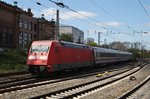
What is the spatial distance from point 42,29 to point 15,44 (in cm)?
1641

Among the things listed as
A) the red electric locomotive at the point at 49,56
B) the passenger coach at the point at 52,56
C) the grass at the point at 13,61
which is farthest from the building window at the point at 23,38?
the red electric locomotive at the point at 49,56

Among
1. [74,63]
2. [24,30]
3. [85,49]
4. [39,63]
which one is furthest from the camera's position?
[24,30]

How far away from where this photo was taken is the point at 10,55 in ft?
144

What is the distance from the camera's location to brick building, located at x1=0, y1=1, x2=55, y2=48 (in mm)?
58656

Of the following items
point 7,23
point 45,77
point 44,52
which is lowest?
point 45,77

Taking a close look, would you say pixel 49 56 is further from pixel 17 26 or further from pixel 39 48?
pixel 17 26

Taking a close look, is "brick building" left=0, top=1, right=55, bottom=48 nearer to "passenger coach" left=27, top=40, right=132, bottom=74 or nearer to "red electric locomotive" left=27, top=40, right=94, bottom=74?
"passenger coach" left=27, top=40, right=132, bottom=74

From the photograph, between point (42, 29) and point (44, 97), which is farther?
point (42, 29)

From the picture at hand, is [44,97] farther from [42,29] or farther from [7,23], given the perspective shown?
[42,29]

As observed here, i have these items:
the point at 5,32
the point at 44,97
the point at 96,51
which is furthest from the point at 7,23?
the point at 44,97

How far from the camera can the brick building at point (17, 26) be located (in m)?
58.7

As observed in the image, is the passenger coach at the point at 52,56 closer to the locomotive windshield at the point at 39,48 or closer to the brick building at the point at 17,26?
the locomotive windshield at the point at 39,48

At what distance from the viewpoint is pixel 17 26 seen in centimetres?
6381

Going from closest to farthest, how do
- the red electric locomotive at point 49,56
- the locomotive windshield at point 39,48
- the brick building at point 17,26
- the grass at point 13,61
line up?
1. the red electric locomotive at point 49,56
2. the locomotive windshield at point 39,48
3. the grass at point 13,61
4. the brick building at point 17,26
